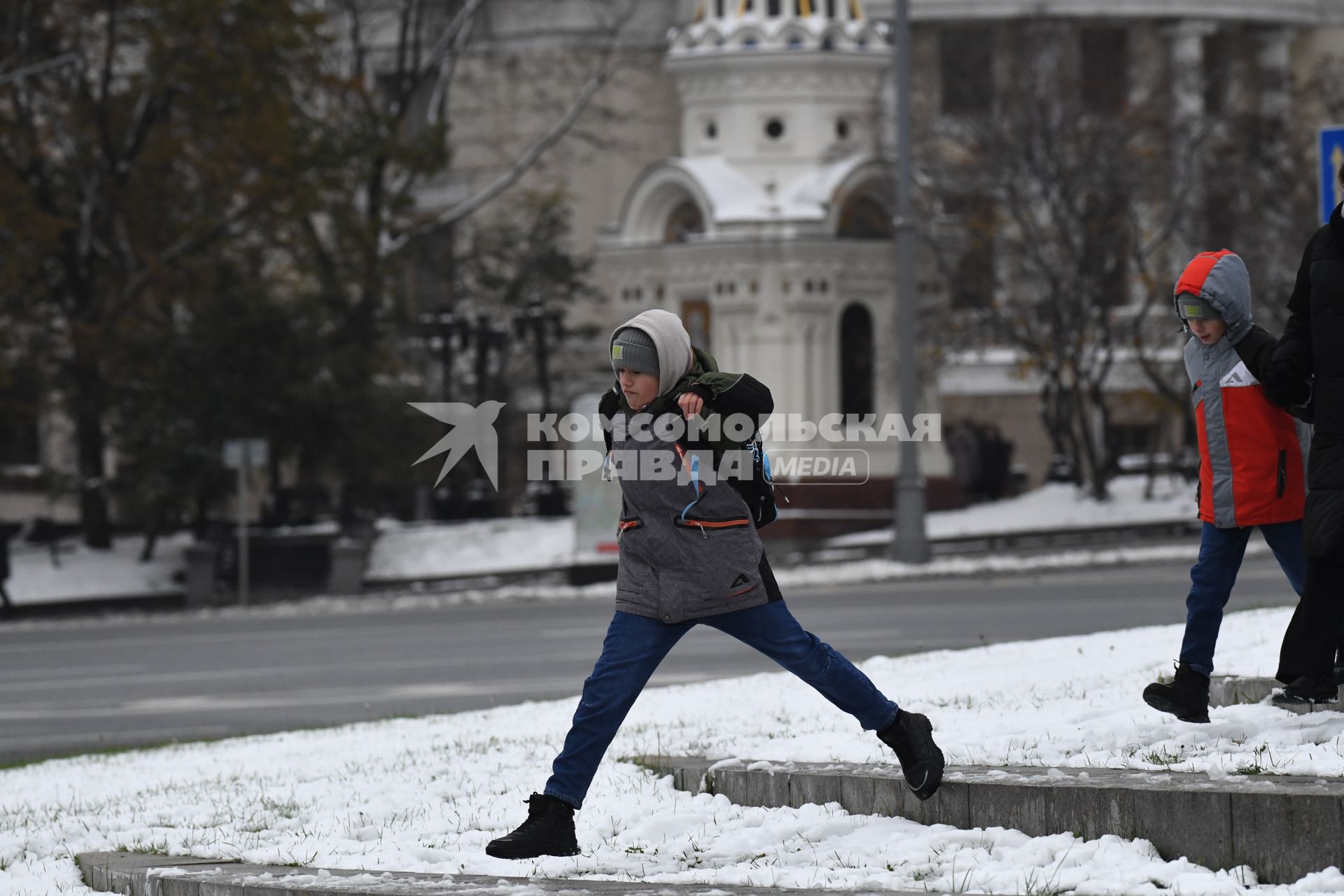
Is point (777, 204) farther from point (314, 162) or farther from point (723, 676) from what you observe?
point (723, 676)

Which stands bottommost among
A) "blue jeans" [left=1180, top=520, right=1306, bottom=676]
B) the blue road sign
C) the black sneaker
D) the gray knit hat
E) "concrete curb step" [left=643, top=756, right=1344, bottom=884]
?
"concrete curb step" [left=643, top=756, right=1344, bottom=884]

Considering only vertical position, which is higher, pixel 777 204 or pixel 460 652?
pixel 777 204

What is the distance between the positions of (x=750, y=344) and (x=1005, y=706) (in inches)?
1178

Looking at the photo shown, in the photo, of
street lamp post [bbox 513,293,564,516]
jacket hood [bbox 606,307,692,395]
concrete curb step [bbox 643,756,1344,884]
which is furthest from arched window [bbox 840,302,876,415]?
jacket hood [bbox 606,307,692,395]

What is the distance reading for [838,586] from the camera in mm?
27516

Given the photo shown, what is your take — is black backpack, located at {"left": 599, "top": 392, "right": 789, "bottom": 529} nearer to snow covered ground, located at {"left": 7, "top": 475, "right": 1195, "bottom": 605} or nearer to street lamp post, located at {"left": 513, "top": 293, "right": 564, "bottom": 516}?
snow covered ground, located at {"left": 7, "top": 475, "right": 1195, "bottom": 605}

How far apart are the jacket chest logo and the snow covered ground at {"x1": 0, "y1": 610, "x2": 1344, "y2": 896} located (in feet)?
4.02

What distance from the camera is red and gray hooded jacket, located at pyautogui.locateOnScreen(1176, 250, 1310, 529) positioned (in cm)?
811

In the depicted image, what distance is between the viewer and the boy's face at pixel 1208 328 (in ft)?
27.0

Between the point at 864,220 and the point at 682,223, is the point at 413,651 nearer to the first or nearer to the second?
the point at 864,220

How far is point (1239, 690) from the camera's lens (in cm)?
862

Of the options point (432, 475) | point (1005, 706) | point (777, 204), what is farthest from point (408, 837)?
point (432, 475)

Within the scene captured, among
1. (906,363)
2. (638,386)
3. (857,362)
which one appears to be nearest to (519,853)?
(638,386)

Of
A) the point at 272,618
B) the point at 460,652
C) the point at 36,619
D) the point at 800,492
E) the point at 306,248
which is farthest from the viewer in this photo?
the point at 306,248
